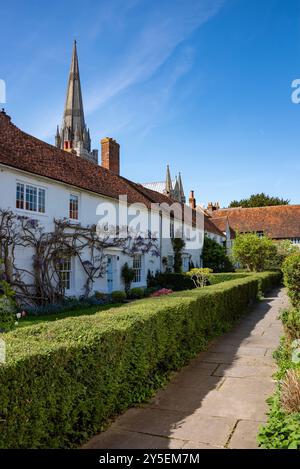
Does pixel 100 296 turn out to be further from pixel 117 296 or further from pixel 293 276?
pixel 293 276

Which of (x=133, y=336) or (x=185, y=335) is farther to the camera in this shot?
(x=185, y=335)

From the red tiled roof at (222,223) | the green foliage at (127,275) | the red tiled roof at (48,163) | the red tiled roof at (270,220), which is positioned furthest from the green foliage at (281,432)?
the red tiled roof at (270,220)

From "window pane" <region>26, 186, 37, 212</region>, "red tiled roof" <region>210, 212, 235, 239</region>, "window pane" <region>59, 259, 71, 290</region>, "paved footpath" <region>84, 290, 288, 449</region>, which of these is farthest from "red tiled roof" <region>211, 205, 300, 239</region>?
"paved footpath" <region>84, 290, 288, 449</region>

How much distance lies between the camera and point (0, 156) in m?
13.4

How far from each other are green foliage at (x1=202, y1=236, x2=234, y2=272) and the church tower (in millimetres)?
32846

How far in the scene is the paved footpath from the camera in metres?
4.24

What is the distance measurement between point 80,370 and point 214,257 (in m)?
31.9

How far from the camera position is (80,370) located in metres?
4.03

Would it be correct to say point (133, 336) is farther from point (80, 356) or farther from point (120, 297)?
point (120, 297)

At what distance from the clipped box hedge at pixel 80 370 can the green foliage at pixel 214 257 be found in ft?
92.4

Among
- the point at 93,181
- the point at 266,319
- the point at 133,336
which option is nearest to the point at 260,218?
the point at 93,181

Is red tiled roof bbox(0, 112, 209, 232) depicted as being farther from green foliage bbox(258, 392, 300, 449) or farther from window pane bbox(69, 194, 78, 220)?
green foliage bbox(258, 392, 300, 449)
